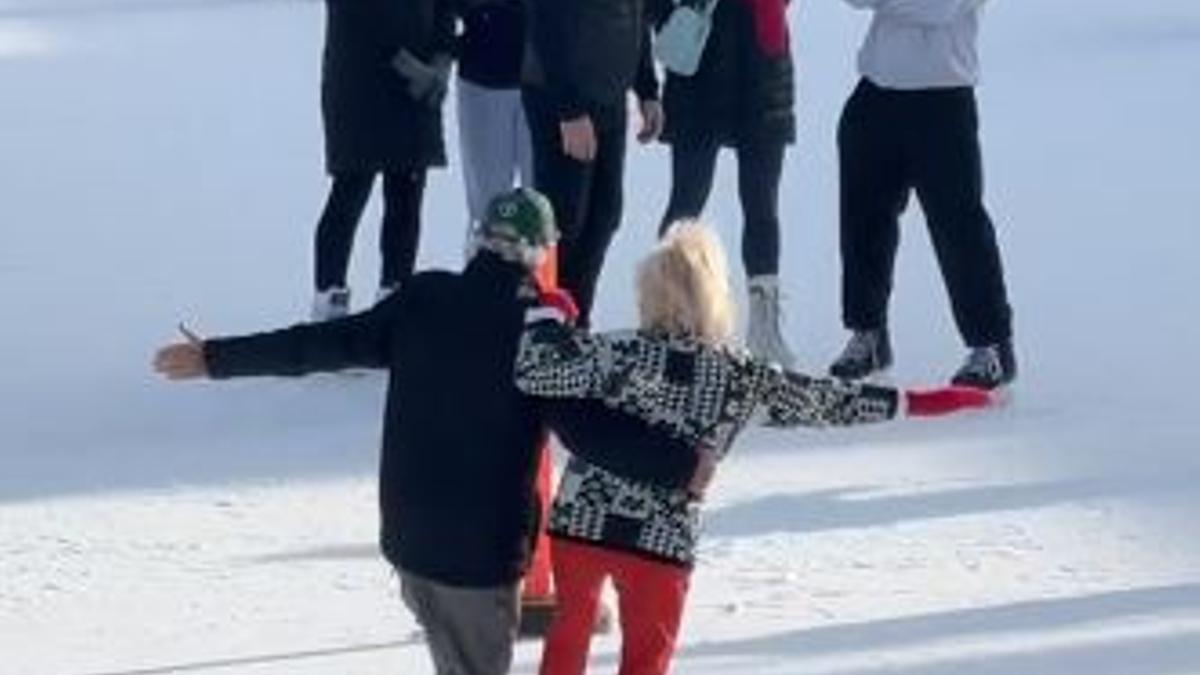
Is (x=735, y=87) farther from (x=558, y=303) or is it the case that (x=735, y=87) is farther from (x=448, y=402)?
(x=448, y=402)

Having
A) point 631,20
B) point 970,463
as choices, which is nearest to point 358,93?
point 631,20

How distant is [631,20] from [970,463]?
4.62ft

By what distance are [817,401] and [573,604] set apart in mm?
554

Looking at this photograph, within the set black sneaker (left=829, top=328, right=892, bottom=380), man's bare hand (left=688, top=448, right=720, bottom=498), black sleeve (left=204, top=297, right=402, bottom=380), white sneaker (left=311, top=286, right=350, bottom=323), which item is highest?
black sleeve (left=204, top=297, right=402, bottom=380)

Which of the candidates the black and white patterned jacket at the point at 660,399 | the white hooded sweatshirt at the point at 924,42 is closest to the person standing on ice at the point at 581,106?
the white hooded sweatshirt at the point at 924,42

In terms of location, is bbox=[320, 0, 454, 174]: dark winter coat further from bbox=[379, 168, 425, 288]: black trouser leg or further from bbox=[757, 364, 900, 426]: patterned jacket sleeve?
bbox=[757, 364, 900, 426]: patterned jacket sleeve

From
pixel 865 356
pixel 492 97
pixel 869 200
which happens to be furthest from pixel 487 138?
pixel 865 356

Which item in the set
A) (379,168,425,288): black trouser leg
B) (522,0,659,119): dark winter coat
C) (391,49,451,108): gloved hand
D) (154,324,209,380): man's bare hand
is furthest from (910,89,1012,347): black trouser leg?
(154,324,209,380): man's bare hand

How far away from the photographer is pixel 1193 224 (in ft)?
39.7

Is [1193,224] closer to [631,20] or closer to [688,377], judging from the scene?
[631,20]

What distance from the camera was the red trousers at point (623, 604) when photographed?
19.0ft

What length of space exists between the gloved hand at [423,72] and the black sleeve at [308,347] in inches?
149

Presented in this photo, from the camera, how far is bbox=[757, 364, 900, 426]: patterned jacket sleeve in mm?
5785

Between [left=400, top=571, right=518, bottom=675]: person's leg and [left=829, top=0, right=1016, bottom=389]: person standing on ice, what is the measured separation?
11.0 ft
